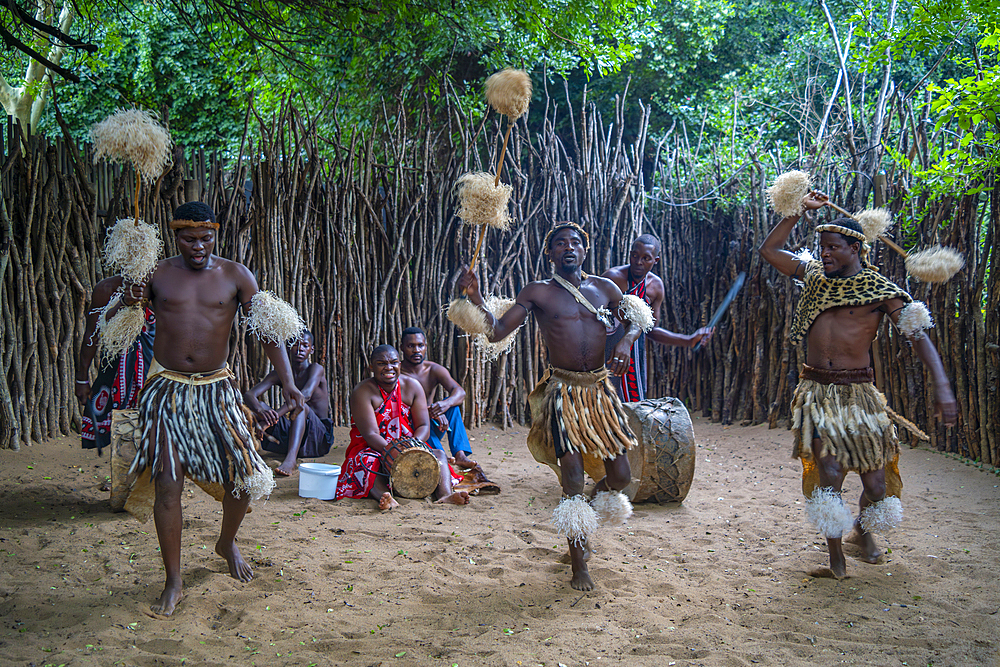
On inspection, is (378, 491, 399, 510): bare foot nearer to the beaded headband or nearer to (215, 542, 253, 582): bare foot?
(215, 542, 253, 582): bare foot

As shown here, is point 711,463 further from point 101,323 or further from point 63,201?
point 63,201

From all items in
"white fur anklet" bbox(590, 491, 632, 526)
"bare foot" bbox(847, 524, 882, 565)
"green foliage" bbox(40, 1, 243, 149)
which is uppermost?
"green foliage" bbox(40, 1, 243, 149)

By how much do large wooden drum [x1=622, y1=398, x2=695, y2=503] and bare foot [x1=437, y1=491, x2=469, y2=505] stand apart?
0.98 meters

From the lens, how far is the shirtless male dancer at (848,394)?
3.30m

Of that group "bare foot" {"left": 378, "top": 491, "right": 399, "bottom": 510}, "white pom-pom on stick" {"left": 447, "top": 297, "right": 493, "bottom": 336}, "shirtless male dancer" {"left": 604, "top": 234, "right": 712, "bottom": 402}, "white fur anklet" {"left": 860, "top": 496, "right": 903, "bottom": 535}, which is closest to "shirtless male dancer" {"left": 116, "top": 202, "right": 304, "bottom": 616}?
"white pom-pom on stick" {"left": 447, "top": 297, "right": 493, "bottom": 336}

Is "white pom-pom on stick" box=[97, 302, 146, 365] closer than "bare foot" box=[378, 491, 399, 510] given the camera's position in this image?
Yes

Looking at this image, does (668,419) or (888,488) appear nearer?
(888,488)

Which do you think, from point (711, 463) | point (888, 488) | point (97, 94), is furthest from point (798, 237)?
point (97, 94)

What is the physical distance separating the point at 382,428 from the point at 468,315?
182cm

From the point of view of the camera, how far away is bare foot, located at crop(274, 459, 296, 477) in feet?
16.9

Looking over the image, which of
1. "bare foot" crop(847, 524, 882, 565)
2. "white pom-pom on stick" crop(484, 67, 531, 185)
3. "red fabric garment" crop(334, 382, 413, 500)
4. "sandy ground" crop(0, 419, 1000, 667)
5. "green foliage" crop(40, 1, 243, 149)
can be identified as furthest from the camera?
"green foliage" crop(40, 1, 243, 149)

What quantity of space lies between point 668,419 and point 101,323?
3.16m

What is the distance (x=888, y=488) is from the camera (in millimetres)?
3646

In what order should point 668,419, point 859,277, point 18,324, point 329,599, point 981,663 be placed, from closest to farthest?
1. point 981,663
2. point 329,599
3. point 859,277
4. point 668,419
5. point 18,324
